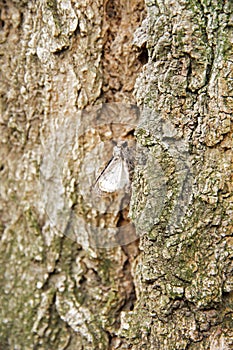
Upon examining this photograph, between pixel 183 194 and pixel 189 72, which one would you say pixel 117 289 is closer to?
pixel 183 194

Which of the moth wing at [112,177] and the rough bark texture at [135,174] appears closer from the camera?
the rough bark texture at [135,174]

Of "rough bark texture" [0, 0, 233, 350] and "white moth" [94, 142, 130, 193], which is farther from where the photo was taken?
"white moth" [94, 142, 130, 193]

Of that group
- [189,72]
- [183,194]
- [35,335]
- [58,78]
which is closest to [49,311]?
[35,335]

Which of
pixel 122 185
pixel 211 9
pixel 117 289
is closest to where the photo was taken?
pixel 211 9
